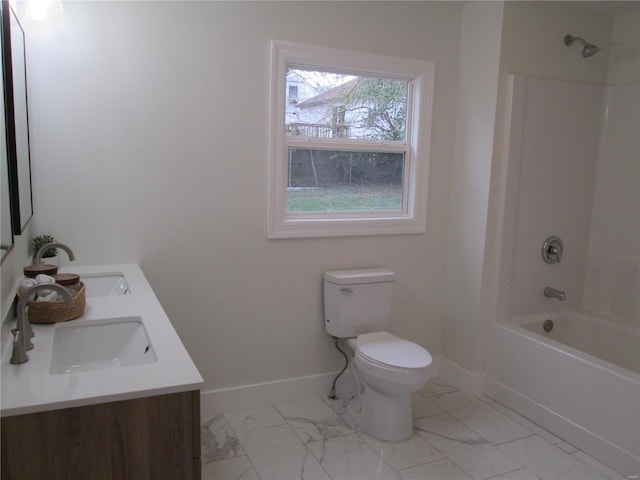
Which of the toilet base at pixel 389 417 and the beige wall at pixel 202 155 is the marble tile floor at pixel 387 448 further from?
the beige wall at pixel 202 155

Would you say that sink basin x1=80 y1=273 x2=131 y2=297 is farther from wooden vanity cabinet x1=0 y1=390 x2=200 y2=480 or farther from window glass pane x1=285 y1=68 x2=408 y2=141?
window glass pane x1=285 y1=68 x2=408 y2=141

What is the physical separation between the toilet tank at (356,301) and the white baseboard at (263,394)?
14.1 inches

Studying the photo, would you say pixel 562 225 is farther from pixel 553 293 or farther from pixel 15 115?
pixel 15 115

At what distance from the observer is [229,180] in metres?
2.54

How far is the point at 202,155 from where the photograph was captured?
2469mm

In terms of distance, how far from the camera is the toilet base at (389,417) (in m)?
2.48

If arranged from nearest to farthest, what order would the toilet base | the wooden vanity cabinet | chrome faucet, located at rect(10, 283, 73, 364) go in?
1. the wooden vanity cabinet
2. chrome faucet, located at rect(10, 283, 73, 364)
3. the toilet base

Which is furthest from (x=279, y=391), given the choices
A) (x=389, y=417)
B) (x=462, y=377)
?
(x=462, y=377)

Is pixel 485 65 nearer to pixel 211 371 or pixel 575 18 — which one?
pixel 575 18

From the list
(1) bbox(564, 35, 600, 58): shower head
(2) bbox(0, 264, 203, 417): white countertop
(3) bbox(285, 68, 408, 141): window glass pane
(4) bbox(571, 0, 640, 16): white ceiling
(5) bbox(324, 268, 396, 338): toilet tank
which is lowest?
(5) bbox(324, 268, 396, 338): toilet tank

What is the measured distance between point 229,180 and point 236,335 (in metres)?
0.85

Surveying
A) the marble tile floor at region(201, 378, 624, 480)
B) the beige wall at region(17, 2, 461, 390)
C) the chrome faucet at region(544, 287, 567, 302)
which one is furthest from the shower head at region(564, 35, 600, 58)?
the marble tile floor at region(201, 378, 624, 480)

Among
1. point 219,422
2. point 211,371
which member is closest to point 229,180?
point 211,371

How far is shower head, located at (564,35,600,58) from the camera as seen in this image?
9.48 ft
